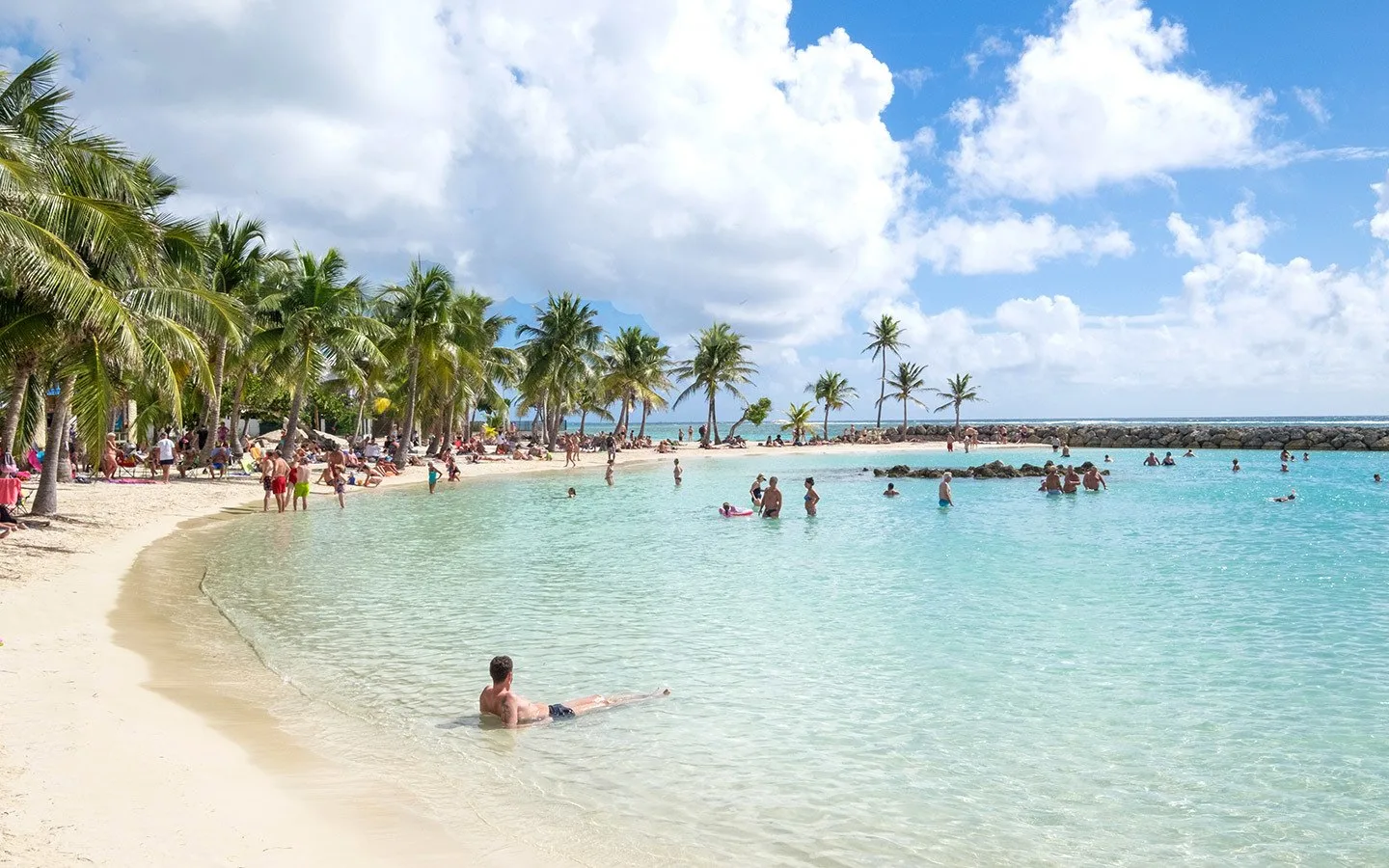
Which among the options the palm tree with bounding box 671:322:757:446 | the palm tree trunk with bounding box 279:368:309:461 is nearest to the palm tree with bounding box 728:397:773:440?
the palm tree with bounding box 671:322:757:446

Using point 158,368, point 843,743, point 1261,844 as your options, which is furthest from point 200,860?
point 158,368

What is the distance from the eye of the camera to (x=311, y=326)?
3100 cm

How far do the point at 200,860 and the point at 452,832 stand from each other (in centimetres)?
140

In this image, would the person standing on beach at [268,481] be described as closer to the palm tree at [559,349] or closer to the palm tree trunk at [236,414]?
the palm tree trunk at [236,414]

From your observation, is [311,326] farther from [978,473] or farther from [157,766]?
[978,473]

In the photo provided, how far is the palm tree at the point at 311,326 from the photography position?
30.7 m

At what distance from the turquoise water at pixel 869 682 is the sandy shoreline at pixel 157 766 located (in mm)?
520

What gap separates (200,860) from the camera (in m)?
4.57

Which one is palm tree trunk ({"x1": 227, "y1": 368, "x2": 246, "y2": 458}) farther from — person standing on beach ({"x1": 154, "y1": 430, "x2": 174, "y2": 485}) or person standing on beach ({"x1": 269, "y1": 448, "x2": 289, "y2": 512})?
person standing on beach ({"x1": 269, "y1": 448, "x2": 289, "y2": 512})

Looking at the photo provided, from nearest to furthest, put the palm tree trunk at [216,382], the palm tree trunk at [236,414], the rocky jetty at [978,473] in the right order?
the palm tree trunk at [216,382] → the palm tree trunk at [236,414] → the rocky jetty at [978,473]

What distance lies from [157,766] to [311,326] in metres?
27.5

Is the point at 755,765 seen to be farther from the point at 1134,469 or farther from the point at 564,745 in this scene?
the point at 1134,469

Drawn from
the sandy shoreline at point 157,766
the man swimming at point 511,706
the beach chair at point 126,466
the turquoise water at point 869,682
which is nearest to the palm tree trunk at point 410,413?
the beach chair at point 126,466

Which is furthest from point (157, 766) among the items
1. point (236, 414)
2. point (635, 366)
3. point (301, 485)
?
point (635, 366)
